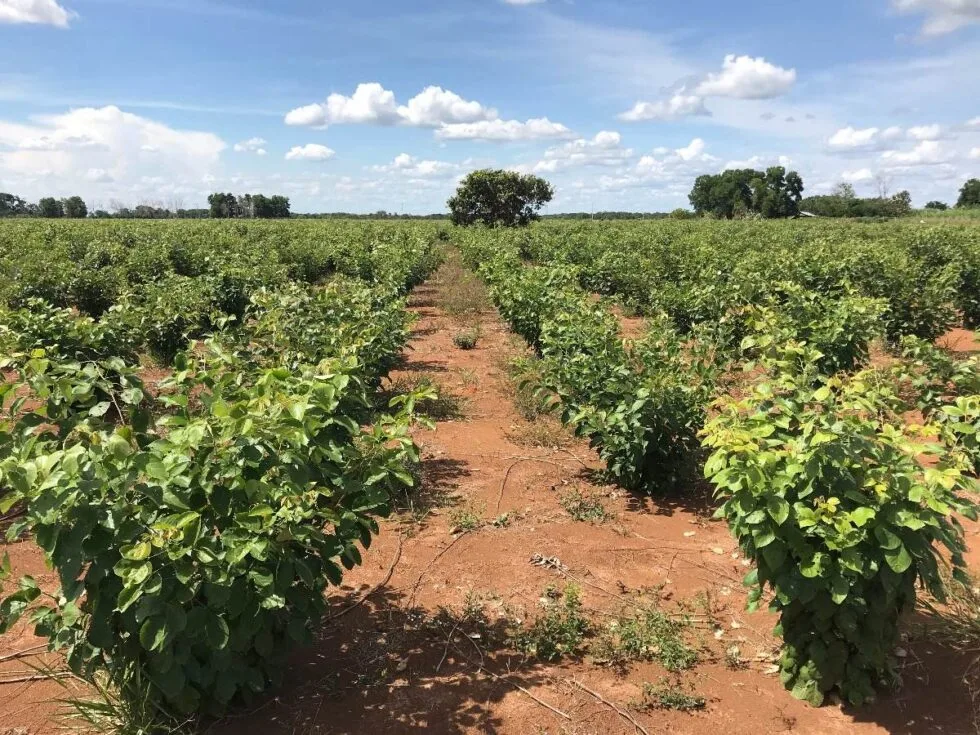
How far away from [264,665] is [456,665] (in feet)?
3.53

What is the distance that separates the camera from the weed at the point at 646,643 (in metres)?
3.52

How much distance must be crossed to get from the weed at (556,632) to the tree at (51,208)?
11081 cm

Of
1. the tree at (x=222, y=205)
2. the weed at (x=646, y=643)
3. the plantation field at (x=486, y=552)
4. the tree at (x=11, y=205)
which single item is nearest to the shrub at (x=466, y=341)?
the plantation field at (x=486, y=552)

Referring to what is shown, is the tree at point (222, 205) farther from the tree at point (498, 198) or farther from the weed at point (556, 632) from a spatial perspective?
the weed at point (556, 632)

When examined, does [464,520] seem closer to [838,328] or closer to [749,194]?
[838,328]

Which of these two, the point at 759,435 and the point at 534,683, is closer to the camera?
the point at 759,435

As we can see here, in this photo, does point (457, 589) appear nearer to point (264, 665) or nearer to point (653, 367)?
point (264, 665)

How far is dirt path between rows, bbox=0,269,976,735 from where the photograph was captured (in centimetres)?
309

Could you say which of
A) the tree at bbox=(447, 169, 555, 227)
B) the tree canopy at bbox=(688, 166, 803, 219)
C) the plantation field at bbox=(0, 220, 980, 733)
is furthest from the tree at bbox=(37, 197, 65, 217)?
the plantation field at bbox=(0, 220, 980, 733)

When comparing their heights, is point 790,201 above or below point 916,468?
above

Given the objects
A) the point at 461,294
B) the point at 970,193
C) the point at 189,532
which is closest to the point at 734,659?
the point at 189,532

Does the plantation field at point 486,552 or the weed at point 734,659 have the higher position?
the plantation field at point 486,552

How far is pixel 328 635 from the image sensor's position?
147 inches

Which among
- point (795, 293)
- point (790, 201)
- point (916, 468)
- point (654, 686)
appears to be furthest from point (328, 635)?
point (790, 201)
